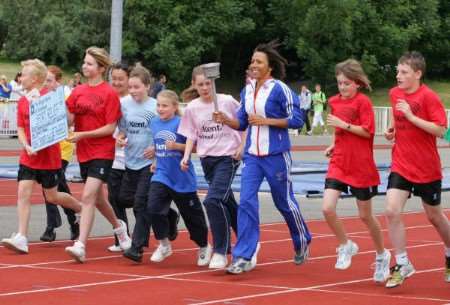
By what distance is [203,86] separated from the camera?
35.5 feet

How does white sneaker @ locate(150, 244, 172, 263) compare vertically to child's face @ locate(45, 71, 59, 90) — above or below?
below

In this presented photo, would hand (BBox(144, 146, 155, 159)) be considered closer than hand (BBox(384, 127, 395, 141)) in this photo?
No

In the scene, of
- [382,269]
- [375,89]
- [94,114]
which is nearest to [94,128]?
[94,114]

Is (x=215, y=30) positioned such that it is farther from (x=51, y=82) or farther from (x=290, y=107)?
(x=290, y=107)

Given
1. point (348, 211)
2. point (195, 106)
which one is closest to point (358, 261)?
point (195, 106)

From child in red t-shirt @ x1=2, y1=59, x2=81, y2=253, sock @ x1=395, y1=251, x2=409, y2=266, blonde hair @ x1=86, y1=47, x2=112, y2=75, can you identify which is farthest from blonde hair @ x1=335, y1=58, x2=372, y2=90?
child in red t-shirt @ x1=2, y1=59, x2=81, y2=253

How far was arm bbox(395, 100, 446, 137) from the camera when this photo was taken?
933 centimetres

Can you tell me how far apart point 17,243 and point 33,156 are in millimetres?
910

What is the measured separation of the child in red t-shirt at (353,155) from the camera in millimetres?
10086

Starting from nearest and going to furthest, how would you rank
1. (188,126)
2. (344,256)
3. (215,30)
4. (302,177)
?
(344,256) → (188,126) → (302,177) → (215,30)

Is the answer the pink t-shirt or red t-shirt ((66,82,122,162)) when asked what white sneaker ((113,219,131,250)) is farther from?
the pink t-shirt

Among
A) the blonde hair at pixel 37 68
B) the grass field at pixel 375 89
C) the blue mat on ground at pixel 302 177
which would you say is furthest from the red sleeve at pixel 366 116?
the grass field at pixel 375 89

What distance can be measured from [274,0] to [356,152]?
177 feet

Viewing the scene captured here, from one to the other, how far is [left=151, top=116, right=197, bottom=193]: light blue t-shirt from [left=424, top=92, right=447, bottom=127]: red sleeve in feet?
8.15
